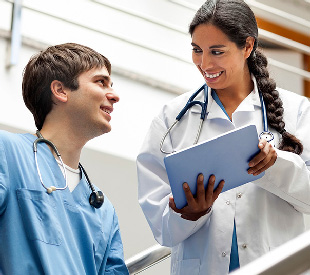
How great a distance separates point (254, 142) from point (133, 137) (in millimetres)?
1652

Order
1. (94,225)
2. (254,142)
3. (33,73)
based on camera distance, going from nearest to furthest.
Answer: (254,142) < (94,225) < (33,73)

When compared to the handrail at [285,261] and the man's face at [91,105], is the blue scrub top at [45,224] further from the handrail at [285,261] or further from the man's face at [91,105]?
the handrail at [285,261]

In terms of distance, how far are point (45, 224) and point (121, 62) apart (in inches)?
71.5

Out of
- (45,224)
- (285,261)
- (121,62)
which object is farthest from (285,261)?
(121,62)

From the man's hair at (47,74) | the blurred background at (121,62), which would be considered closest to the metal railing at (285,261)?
the man's hair at (47,74)

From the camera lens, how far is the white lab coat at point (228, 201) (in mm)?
1862

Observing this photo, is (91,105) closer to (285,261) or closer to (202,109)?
(202,109)

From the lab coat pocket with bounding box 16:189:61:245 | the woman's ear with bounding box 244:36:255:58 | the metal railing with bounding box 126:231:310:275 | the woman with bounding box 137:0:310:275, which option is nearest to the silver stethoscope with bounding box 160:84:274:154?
the woman with bounding box 137:0:310:275

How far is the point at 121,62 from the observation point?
3.48 meters

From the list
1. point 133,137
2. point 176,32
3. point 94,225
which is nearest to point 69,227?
point 94,225

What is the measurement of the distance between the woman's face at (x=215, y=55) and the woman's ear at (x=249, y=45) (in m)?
0.02

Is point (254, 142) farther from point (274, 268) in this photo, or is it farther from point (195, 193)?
point (274, 268)

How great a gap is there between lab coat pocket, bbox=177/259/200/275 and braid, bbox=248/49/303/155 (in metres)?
0.39

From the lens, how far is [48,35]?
10.6 ft
